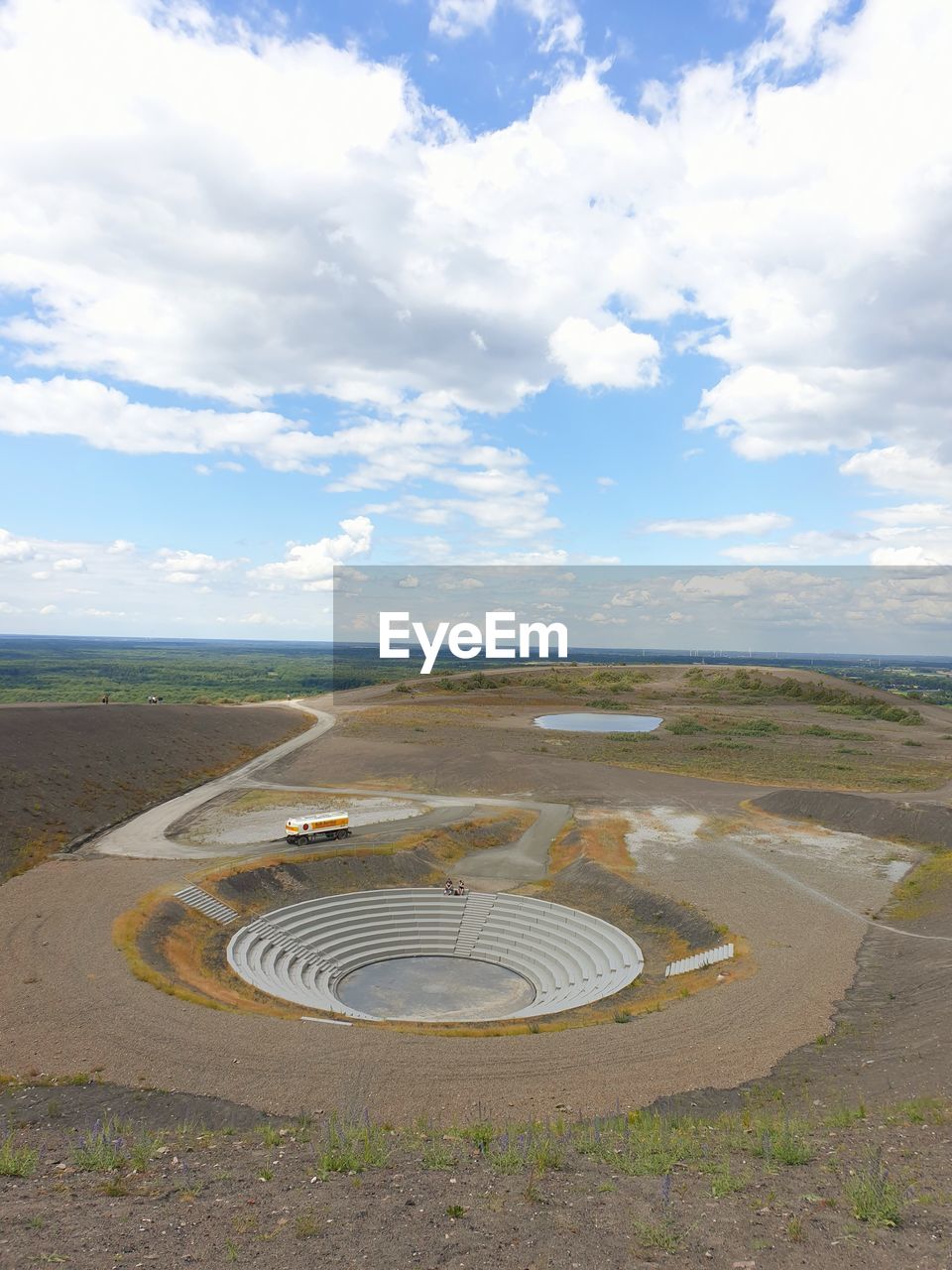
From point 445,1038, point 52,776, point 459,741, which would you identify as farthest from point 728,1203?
point 459,741

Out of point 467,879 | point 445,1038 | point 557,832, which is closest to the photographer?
point 445,1038

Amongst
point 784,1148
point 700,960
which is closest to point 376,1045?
point 784,1148

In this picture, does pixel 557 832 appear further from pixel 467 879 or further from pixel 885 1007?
pixel 885 1007

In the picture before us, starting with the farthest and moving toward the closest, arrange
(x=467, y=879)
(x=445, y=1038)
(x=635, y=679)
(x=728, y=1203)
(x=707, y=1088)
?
1. (x=635, y=679)
2. (x=467, y=879)
3. (x=445, y=1038)
4. (x=707, y=1088)
5. (x=728, y=1203)

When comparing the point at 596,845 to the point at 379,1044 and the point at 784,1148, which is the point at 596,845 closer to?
the point at 379,1044

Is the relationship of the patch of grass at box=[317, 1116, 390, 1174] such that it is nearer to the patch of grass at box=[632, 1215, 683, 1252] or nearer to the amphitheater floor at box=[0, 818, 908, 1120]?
the amphitheater floor at box=[0, 818, 908, 1120]

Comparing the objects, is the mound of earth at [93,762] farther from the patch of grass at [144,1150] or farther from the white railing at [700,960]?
the white railing at [700,960]

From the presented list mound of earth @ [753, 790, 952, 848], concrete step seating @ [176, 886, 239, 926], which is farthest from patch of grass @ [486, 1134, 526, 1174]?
mound of earth @ [753, 790, 952, 848]

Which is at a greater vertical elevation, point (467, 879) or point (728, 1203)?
point (728, 1203)
